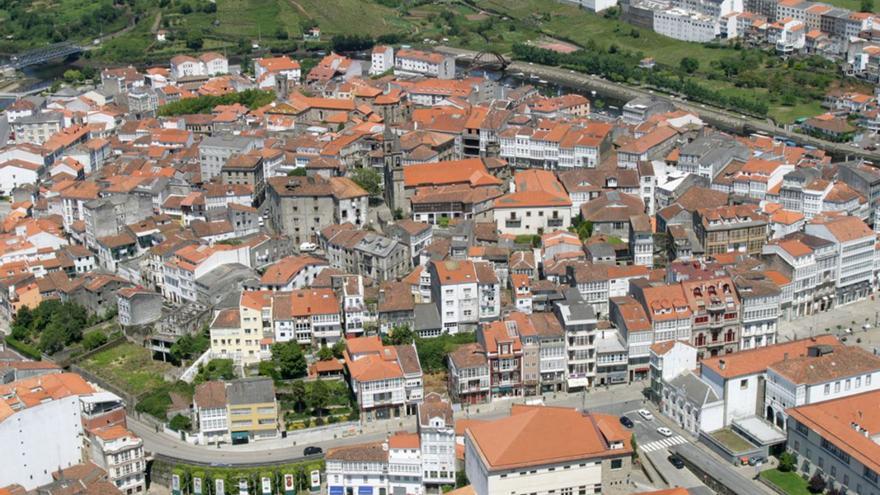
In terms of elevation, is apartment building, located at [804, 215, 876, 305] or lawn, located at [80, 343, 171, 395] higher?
apartment building, located at [804, 215, 876, 305]

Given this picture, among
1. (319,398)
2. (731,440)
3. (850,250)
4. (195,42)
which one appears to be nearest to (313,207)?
(319,398)

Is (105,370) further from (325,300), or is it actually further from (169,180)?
(169,180)

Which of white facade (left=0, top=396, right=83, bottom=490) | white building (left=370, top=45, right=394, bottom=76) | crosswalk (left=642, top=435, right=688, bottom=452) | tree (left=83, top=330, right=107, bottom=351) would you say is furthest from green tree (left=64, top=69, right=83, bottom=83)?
crosswalk (left=642, top=435, right=688, bottom=452)

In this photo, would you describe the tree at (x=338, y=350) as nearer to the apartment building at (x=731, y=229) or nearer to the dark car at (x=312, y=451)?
the dark car at (x=312, y=451)

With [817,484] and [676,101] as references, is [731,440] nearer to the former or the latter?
[817,484]

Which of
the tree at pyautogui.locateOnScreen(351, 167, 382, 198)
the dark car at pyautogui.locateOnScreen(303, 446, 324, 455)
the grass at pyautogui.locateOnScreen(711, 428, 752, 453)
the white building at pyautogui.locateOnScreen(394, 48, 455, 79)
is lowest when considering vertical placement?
the dark car at pyautogui.locateOnScreen(303, 446, 324, 455)

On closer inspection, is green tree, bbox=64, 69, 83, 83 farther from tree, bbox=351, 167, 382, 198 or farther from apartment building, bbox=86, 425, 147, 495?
apartment building, bbox=86, 425, 147, 495
